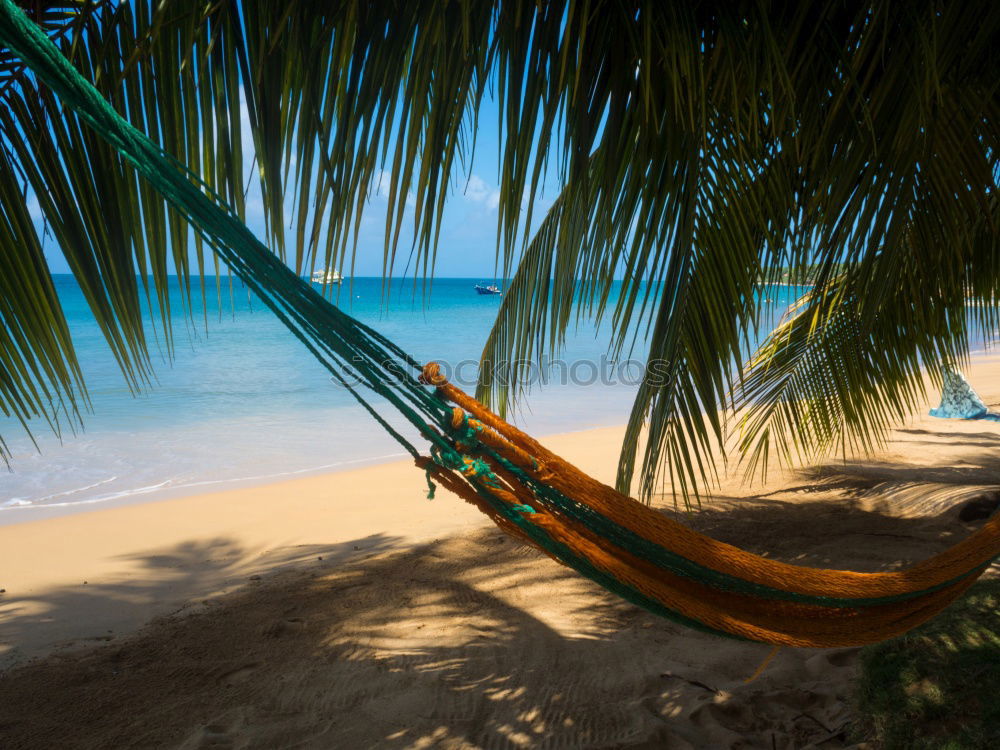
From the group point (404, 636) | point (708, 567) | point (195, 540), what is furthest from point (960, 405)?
point (195, 540)

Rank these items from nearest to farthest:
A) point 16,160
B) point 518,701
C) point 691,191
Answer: point 16,160 → point 691,191 → point 518,701

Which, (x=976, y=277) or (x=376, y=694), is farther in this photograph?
(x=976, y=277)

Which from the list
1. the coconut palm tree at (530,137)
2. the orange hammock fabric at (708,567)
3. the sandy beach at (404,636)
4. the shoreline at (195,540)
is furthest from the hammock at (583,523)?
the shoreline at (195,540)

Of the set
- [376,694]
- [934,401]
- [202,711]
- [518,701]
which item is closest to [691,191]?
[518,701]

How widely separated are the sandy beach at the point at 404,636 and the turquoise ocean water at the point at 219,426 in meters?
0.89

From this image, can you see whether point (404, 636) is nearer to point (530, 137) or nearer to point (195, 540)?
point (530, 137)

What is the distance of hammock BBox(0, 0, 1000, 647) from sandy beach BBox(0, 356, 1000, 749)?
0.49m

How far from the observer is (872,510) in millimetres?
3262

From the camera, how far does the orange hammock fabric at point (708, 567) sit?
1.16m

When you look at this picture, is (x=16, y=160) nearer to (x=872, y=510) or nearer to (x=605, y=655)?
(x=605, y=655)

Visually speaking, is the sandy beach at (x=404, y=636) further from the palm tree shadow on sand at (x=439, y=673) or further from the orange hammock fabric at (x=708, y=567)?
the orange hammock fabric at (x=708, y=567)

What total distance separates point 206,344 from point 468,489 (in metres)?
16.8

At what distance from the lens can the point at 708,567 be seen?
1177mm

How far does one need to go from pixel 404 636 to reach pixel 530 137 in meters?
1.71
